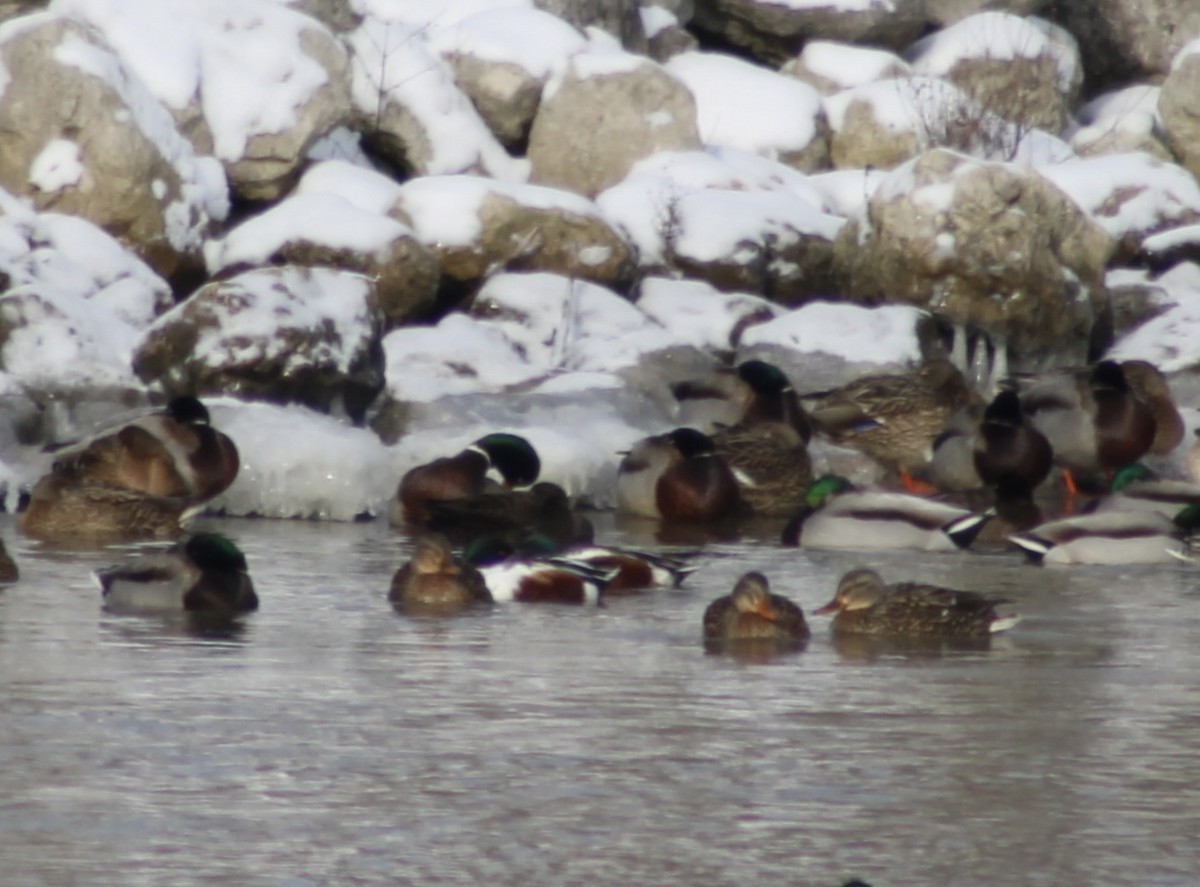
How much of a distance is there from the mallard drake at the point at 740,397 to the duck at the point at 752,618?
624cm

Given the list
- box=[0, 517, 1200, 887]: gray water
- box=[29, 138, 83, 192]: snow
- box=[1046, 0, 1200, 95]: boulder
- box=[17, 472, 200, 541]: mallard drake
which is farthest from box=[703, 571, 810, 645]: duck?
box=[1046, 0, 1200, 95]: boulder

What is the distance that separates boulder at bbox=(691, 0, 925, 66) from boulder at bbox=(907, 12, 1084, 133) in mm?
389

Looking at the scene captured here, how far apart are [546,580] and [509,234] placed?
8.05 metres

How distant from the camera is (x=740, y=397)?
1574cm

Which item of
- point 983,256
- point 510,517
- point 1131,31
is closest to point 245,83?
point 983,256

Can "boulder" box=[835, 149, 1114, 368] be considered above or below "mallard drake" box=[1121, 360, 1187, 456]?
above

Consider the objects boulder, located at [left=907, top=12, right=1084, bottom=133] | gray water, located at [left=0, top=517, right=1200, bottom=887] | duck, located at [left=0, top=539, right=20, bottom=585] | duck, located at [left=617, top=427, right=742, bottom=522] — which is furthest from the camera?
boulder, located at [left=907, top=12, right=1084, bottom=133]

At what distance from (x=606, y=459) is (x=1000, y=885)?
871cm

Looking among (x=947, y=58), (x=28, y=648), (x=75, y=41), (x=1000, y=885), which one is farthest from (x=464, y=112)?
(x=1000, y=885)

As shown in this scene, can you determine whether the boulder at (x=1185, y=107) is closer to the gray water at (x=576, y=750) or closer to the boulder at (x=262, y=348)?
the boulder at (x=262, y=348)

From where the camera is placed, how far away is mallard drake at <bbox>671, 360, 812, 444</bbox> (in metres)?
15.7

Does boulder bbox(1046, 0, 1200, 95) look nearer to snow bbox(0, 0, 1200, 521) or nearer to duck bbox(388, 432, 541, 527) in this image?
snow bbox(0, 0, 1200, 521)

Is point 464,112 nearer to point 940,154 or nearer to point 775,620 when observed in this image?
point 940,154

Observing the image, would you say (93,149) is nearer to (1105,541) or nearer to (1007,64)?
(1105,541)
